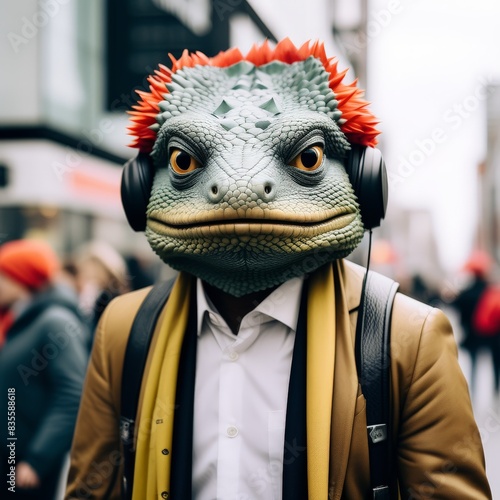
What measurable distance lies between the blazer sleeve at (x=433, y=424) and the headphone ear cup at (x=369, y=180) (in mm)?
368

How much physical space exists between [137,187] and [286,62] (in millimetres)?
640

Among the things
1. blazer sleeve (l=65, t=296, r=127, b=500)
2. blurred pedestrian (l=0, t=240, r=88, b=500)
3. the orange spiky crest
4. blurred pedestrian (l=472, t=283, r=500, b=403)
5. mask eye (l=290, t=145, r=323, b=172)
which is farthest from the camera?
blurred pedestrian (l=472, t=283, r=500, b=403)

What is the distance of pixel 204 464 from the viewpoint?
1.90 m

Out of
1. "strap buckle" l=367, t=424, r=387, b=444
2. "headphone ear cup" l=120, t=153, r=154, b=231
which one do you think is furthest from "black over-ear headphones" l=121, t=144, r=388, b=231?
"strap buckle" l=367, t=424, r=387, b=444

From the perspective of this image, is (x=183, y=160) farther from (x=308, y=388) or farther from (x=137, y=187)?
(x=308, y=388)

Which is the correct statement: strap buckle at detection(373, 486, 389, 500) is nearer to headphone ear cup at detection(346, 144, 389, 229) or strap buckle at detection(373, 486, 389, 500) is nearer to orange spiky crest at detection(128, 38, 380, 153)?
headphone ear cup at detection(346, 144, 389, 229)

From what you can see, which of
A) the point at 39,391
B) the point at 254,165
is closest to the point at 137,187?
the point at 254,165

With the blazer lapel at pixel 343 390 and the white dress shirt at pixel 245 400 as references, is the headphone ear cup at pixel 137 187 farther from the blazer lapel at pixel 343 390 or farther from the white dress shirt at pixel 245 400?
the blazer lapel at pixel 343 390

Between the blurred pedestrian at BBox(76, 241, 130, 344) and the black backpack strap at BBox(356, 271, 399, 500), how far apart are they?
368cm

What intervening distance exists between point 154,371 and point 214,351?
21 centimetres

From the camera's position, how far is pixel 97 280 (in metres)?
5.77

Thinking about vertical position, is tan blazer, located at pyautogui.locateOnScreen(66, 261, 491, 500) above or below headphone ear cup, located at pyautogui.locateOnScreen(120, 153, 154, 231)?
below

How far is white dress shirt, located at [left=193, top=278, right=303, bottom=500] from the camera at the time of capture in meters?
1.83

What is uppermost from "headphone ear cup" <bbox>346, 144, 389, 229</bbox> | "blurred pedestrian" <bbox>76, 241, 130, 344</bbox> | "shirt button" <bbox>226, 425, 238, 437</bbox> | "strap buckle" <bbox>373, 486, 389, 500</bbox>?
"headphone ear cup" <bbox>346, 144, 389, 229</bbox>
